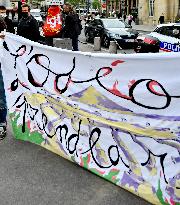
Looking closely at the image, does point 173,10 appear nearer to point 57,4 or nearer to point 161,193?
point 57,4

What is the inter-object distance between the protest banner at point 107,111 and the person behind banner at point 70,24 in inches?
334

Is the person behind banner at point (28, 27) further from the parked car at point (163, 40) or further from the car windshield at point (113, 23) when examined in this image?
the car windshield at point (113, 23)

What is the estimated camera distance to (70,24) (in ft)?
46.9

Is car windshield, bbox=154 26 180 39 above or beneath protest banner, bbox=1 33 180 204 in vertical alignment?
above

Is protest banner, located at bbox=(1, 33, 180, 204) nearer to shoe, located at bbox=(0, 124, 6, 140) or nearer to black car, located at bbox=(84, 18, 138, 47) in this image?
shoe, located at bbox=(0, 124, 6, 140)

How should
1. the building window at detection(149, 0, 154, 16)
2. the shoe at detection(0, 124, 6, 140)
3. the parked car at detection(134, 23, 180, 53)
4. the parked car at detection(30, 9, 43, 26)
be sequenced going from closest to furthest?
the shoe at detection(0, 124, 6, 140)
the parked car at detection(134, 23, 180, 53)
the parked car at detection(30, 9, 43, 26)
the building window at detection(149, 0, 154, 16)

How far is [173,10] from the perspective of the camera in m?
45.3

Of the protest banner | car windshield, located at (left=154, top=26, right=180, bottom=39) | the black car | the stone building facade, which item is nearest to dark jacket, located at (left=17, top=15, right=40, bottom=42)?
the protest banner

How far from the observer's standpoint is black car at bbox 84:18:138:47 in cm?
1952

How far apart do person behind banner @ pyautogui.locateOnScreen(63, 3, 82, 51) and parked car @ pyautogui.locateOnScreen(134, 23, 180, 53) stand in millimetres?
2323

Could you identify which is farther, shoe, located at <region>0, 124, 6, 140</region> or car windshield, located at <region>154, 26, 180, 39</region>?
car windshield, located at <region>154, 26, 180, 39</region>

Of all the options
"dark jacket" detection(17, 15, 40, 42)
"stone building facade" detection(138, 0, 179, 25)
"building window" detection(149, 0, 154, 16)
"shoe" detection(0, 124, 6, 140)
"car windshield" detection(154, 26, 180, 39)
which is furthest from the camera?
"building window" detection(149, 0, 154, 16)

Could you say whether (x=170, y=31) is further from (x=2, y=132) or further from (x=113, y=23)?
(x=2, y=132)

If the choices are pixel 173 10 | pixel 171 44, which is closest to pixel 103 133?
pixel 171 44
